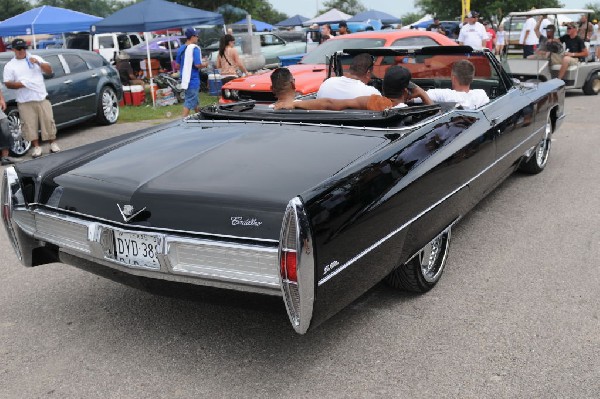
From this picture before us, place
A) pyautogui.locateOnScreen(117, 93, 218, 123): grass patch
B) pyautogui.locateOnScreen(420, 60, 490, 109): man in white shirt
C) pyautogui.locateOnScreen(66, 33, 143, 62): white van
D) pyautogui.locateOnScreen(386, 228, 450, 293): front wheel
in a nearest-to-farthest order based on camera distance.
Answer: pyautogui.locateOnScreen(386, 228, 450, 293): front wheel → pyautogui.locateOnScreen(420, 60, 490, 109): man in white shirt → pyautogui.locateOnScreen(117, 93, 218, 123): grass patch → pyautogui.locateOnScreen(66, 33, 143, 62): white van

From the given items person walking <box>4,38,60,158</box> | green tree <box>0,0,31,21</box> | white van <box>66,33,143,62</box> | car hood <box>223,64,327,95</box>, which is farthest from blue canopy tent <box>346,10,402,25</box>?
green tree <box>0,0,31,21</box>

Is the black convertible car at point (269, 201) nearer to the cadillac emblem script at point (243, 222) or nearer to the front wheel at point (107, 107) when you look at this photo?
the cadillac emblem script at point (243, 222)

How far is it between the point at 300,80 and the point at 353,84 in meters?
4.38

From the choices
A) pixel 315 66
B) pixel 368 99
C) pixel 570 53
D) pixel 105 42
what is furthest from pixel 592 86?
pixel 105 42

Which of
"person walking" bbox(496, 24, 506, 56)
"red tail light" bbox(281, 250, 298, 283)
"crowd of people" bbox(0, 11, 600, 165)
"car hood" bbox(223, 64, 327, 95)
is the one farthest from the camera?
"person walking" bbox(496, 24, 506, 56)

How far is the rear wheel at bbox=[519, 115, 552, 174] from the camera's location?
6406 millimetres

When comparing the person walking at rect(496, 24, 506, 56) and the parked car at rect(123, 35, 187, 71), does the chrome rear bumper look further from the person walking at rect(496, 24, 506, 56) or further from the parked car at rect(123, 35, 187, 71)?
the parked car at rect(123, 35, 187, 71)

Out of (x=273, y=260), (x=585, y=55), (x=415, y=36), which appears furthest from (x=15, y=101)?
(x=585, y=55)

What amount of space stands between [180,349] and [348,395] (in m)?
0.98

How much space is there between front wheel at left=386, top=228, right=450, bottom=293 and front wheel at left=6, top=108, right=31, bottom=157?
6.79 metres

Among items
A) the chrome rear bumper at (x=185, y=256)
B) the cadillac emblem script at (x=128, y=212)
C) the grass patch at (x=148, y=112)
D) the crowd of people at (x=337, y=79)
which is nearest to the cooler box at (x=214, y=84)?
the grass patch at (x=148, y=112)

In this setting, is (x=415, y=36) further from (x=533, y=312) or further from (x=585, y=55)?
(x=533, y=312)

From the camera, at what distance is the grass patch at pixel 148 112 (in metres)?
12.1

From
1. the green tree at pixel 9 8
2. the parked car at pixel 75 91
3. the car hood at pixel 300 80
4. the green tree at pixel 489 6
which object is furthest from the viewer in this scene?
the green tree at pixel 9 8
